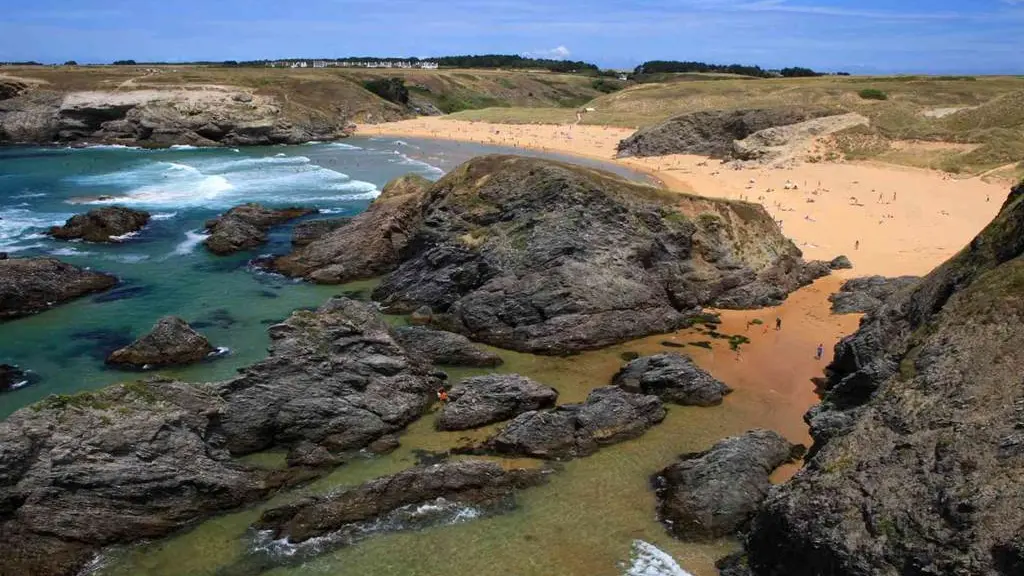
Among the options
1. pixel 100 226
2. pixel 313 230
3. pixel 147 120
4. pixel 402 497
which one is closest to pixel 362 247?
pixel 313 230

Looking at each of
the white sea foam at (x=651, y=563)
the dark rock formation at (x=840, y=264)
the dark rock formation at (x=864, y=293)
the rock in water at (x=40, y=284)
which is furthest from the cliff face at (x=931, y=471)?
the rock in water at (x=40, y=284)

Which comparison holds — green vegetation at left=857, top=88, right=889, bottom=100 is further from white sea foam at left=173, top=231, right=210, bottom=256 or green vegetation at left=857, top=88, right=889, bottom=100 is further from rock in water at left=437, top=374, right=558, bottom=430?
rock in water at left=437, top=374, right=558, bottom=430

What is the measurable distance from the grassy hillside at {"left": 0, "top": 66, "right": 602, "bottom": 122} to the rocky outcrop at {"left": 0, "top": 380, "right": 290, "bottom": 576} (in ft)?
305

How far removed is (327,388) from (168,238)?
87.5ft

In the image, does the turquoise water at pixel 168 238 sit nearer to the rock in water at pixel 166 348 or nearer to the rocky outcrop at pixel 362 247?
the rock in water at pixel 166 348

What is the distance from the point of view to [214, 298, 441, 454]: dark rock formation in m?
18.5

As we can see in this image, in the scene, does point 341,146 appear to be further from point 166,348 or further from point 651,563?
point 651,563

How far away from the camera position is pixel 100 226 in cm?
4116

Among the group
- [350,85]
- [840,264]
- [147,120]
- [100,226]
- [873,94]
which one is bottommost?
[100,226]

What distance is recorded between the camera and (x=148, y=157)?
77438 mm

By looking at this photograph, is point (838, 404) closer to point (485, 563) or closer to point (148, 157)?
point (485, 563)

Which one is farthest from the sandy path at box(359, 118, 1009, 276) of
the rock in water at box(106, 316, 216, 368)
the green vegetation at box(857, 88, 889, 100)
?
the green vegetation at box(857, 88, 889, 100)

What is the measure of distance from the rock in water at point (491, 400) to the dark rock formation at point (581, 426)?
890 millimetres

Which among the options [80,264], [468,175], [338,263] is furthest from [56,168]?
[468,175]
